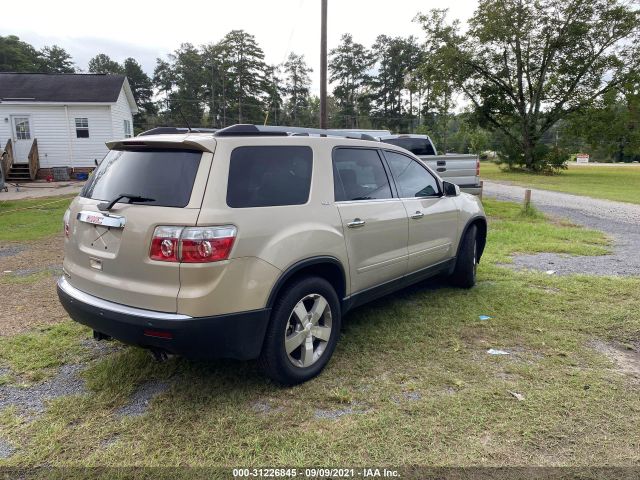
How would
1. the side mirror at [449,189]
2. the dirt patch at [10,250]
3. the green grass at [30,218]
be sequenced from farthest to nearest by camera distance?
the green grass at [30,218] → the dirt patch at [10,250] → the side mirror at [449,189]

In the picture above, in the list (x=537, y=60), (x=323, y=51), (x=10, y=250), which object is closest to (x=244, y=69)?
(x=537, y=60)

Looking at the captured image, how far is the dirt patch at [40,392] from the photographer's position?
308 centimetres

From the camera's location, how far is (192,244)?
2.70 metres

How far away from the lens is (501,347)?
4004 mm

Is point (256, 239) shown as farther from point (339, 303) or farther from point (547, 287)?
point (547, 287)

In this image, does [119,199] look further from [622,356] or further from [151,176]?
[622,356]

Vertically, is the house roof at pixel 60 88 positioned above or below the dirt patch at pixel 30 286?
above

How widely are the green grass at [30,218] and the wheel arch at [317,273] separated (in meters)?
7.46

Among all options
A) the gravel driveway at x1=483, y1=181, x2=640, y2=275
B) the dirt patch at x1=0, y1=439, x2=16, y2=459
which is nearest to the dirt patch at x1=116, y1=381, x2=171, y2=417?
the dirt patch at x1=0, y1=439, x2=16, y2=459

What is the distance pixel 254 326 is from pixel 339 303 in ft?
2.99

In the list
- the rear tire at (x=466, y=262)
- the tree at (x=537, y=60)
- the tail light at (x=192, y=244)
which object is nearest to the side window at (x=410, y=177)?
the rear tire at (x=466, y=262)

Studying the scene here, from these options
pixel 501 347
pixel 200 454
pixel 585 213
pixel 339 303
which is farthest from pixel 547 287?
pixel 585 213

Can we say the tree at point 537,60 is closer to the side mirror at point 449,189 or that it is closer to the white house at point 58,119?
the white house at point 58,119

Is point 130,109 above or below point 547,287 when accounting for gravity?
above
